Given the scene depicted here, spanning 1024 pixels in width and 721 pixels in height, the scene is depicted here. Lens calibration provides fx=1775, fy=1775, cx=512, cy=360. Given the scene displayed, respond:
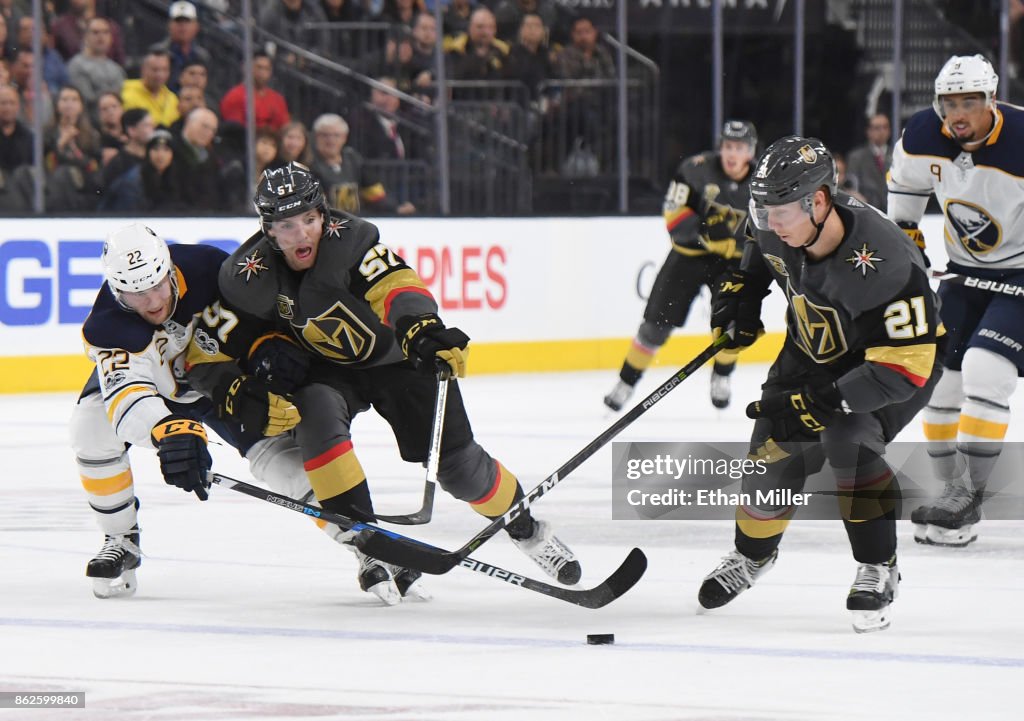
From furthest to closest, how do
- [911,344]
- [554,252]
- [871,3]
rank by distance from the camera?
[871,3] → [554,252] → [911,344]

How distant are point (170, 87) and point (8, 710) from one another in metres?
6.33

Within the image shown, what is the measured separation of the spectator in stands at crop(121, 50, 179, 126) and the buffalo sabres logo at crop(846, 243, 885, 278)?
5812mm

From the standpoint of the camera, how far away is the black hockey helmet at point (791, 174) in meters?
3.50

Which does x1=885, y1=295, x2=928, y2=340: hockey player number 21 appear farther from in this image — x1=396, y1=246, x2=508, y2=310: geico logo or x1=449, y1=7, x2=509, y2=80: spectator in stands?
x1=449, y1=7, x2=509, y2=80: spectator in stands

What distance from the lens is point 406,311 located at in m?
3.79

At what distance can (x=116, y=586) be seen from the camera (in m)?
3.97

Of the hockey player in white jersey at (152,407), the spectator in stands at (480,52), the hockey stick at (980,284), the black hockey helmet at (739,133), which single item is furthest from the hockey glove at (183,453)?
the spectator in stands at (480,52)

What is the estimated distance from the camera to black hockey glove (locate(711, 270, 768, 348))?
12.8 feet

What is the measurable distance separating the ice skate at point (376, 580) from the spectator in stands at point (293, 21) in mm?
5877

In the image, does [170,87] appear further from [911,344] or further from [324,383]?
[911,344]

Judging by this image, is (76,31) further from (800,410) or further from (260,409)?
(800,410)

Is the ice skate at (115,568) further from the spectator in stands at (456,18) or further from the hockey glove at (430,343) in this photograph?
the spectator in stands at (456,18)

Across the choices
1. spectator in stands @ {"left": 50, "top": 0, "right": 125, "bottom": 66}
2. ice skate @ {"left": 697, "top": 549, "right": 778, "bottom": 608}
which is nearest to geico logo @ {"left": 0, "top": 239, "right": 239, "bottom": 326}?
spectator in stands @ {"left": 50, "top": 0, "right": 125, "bottom": 66}

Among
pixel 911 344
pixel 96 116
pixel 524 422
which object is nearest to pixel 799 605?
pixel 911 344
